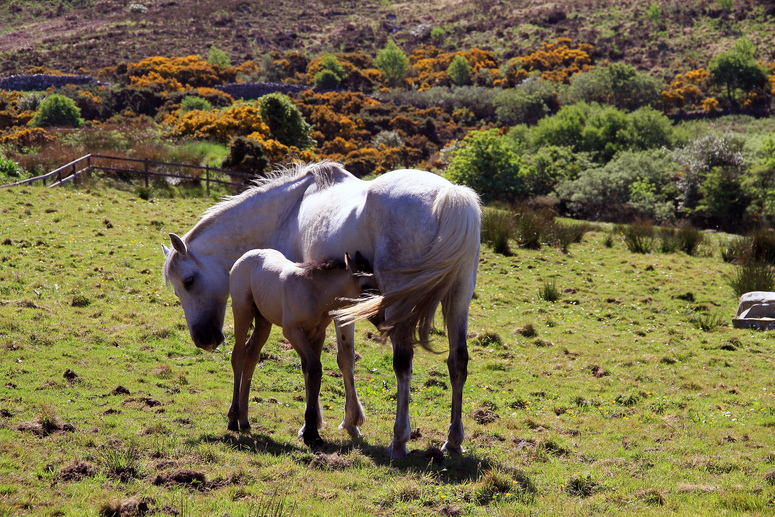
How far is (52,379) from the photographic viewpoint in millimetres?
6602

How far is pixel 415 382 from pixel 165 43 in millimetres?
78336

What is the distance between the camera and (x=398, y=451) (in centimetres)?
538

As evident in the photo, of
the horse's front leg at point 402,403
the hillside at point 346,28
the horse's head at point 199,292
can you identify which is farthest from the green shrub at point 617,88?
the horse's front leg at point 402,403

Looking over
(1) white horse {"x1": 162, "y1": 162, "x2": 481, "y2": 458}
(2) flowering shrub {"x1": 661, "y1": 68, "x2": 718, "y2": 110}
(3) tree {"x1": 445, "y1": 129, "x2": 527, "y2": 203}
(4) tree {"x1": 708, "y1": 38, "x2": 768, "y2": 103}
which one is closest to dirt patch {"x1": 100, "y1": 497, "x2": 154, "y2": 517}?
(1) white horse {"x1": 162, "y1": 162, "x2": 481, "y2": 458}

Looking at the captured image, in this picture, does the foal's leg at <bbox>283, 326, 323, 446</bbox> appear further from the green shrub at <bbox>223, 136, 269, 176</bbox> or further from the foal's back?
the green shrub at <bbox>223, 136, 269, 176</bbox>

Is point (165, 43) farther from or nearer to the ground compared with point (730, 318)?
farther from the ground

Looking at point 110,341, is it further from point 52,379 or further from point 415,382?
point 415,382

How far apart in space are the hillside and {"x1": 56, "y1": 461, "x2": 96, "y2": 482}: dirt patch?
70.3 metres

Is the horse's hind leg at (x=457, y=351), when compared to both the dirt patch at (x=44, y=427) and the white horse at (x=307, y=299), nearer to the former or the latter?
the white horse at (x=307, y=299)

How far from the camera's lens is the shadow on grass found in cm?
500

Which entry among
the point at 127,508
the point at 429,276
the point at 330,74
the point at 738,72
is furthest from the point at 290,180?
the point at 738,72

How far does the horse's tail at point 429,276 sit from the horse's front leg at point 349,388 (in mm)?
1050

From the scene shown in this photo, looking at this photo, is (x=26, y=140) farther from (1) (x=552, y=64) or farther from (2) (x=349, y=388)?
(1) (x=552, y=64)

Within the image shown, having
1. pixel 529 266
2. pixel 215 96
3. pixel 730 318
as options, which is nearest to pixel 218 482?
pixel 730 318
